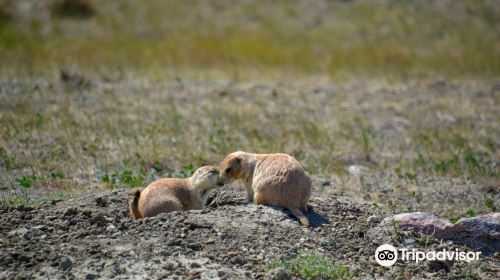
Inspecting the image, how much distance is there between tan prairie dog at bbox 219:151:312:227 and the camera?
7.38 m

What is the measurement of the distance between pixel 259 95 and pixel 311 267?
9.86m

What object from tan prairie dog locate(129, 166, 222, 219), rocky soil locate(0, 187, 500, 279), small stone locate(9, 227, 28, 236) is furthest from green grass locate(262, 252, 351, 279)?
small stone locate(9, 227, 28, 236)

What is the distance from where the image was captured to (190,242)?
21.6 feet

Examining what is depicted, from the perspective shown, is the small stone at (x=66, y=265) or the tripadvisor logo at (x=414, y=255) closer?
the small stone at (x=66, y=265)

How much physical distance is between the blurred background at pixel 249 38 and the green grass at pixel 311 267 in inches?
449

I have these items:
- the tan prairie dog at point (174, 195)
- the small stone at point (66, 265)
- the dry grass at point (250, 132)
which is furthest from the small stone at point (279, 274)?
the dry grass at point (250, 132)

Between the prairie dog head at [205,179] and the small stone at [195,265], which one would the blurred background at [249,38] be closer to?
the prairie dog head at [205,179]

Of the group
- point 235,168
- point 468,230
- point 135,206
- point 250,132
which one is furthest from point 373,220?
point 250,132

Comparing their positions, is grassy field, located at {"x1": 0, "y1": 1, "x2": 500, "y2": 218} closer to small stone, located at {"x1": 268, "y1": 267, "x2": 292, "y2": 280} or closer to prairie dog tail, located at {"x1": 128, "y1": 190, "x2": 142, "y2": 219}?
prairie dog tail, located at {"x1": 128, "y1": 190, "x2": 142, "y2": 219}

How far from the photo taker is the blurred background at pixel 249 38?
62.1 ft

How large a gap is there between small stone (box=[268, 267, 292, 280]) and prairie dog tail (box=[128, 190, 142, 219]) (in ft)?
5.92

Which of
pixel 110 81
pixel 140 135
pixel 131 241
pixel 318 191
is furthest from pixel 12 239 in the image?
pixel 110 81

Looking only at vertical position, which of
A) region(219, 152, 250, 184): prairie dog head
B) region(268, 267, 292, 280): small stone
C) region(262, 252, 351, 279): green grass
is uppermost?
region(219, 152, 250, 184): prairie dog head

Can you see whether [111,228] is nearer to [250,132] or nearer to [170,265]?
[170,265]
